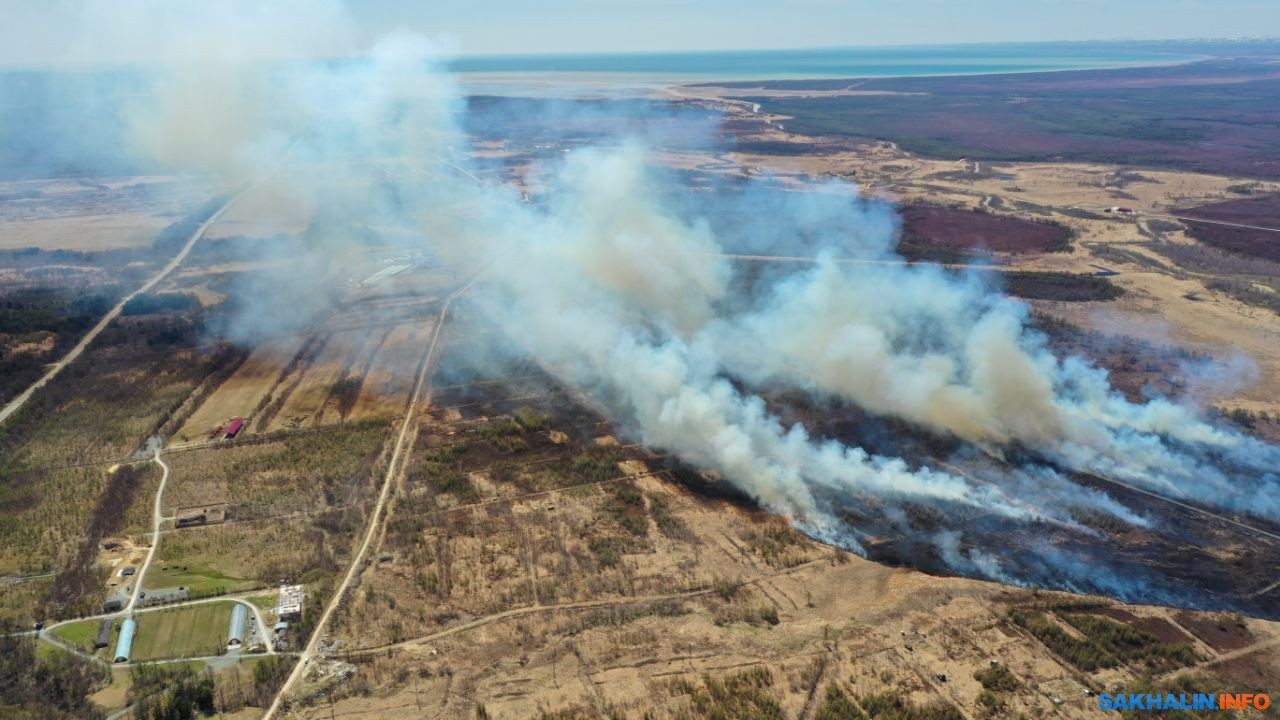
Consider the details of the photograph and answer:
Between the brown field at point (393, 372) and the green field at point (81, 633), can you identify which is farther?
the brown field at point (393, 372)

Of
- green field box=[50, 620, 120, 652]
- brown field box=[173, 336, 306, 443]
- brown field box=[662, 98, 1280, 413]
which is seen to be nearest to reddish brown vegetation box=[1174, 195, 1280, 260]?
brown field box=[662, 98, 1280, 413]

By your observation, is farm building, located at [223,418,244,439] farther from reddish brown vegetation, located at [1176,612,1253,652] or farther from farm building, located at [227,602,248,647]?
reddish brown vegetation, located at [1176,612,1253,652]

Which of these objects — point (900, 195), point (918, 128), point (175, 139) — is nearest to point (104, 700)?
point (175, 139)

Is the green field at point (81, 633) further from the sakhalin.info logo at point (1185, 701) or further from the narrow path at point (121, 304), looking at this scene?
the sakhalin.info logo at point (1185, 701)

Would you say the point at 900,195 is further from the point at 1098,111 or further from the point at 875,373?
the point at 1098,111

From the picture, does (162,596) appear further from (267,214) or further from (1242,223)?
(1242,223)

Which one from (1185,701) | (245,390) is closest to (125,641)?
(245,390)

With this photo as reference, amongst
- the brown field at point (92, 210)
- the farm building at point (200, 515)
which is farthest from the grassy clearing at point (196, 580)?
the brown field at point (92, 210)
